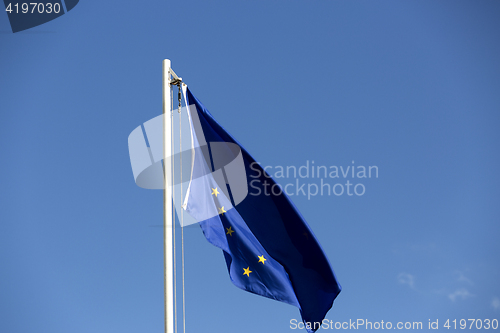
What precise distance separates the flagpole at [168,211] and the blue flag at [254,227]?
38.0 inches

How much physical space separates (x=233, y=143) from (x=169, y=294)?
3.33 meters

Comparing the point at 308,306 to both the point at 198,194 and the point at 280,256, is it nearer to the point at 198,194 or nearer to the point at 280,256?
the point at 280,256

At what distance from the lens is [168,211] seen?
8.84 m

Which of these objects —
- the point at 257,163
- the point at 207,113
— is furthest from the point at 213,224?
the point at 207,113

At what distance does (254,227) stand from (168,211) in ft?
7.57

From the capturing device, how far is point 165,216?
8789 mm

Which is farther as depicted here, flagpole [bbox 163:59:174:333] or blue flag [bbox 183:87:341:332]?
blue flag [bbox 183:87:341:332]

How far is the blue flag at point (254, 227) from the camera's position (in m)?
10.2

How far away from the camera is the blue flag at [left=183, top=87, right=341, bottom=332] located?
33.3 feet

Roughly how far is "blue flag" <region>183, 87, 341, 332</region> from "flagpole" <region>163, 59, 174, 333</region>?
965mm

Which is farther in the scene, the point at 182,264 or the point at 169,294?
the point at 182,264

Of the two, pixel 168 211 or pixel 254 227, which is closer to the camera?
pixel 168 211

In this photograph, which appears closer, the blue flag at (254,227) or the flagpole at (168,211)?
the flagpole at (168,211)

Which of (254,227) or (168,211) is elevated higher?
(168,211)
